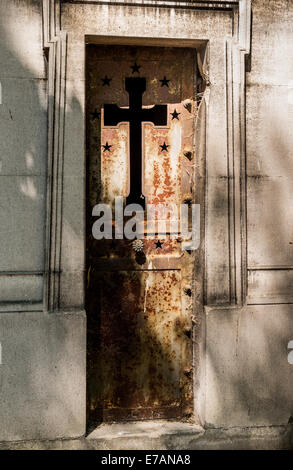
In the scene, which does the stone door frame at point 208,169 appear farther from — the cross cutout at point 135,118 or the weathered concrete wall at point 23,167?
the cross cutout at point 135,118

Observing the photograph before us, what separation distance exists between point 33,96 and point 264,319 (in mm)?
2925

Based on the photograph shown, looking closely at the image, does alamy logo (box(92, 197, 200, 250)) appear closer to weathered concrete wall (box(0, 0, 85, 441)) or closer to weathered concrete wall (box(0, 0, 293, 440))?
weathered concrete wall (box(0, 0, 293, 440))

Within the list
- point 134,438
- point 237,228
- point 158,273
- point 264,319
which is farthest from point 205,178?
point 134,438

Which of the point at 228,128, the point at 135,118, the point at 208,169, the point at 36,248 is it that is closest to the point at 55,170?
the point at 36,248

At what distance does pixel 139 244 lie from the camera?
4129 mm

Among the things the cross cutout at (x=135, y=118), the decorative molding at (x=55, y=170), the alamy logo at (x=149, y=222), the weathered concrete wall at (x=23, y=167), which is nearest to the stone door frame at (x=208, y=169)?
the decorative molding at (x=55, y=170)

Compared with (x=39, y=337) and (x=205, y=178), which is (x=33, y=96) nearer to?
(x=205, y=178)

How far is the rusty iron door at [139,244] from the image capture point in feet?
13.6

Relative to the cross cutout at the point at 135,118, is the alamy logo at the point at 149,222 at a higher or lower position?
lower

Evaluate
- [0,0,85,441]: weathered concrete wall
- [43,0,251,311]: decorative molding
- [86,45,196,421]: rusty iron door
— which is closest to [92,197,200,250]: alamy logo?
[86,45,196,421]: rusty iron door

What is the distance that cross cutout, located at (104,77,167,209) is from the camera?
4.16 metres

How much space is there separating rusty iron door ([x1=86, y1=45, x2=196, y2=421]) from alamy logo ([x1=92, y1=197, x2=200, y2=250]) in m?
0.04

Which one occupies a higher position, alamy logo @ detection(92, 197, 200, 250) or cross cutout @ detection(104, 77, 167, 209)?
cross cutout @ detection(104, 77, 167, 209)

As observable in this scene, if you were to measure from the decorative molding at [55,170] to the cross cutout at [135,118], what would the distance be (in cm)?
53
